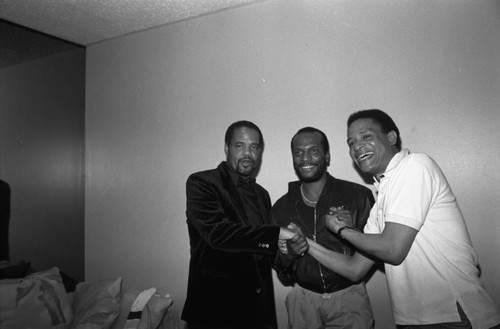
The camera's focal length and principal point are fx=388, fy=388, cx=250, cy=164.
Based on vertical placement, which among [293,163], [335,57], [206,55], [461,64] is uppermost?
[206,55]

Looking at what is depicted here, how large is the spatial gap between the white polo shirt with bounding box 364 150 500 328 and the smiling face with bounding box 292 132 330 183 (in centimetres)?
69

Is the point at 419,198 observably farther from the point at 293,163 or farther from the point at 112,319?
the point at 112,319

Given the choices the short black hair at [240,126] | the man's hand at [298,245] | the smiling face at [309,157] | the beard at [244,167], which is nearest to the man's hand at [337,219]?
the man's hand at [298,245]

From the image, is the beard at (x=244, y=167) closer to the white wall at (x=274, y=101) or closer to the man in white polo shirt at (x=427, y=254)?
the white wall at (x=274, y=101)

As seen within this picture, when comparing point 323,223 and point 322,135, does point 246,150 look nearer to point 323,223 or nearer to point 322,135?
point 322,135

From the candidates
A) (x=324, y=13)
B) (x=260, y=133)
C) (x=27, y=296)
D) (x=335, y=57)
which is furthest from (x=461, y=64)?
(x=27, y=296)

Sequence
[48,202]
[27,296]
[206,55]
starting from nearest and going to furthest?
1. [27,296]
2. [206,55]
3. [48,202]

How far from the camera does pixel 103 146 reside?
3.29m

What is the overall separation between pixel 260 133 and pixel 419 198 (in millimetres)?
1246

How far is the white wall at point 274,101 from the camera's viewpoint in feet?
6.95

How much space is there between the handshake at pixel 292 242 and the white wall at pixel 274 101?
0.44m

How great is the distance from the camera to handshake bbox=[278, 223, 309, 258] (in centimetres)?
208

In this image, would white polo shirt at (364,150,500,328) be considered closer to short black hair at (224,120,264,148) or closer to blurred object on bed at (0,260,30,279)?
short black hair at (224,120,264,148)

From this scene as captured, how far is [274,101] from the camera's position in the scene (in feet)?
8.50
